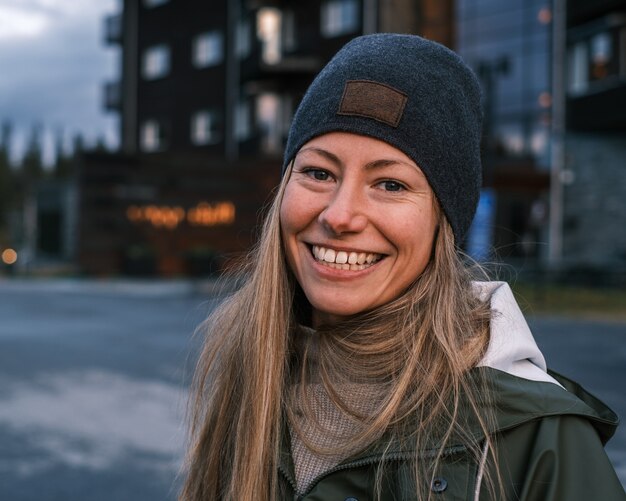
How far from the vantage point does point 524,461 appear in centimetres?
147

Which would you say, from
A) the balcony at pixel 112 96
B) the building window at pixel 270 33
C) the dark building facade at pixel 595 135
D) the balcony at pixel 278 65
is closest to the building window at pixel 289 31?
the building window at pixel 270 33

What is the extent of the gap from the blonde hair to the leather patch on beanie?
27 centimetres

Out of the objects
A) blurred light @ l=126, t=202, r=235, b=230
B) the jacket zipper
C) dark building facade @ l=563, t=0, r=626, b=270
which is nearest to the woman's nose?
the jacket zipper

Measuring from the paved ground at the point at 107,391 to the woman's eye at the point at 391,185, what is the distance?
4.52 feet

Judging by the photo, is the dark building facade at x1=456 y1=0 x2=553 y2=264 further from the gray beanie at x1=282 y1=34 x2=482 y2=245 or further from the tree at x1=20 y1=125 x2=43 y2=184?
the tree at x1=20 y1=125 x2=43 y2=184

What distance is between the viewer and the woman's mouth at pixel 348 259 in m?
1.79

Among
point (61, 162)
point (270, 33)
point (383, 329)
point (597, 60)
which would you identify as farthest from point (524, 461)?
point (61, 162)

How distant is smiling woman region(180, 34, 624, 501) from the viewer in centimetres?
154

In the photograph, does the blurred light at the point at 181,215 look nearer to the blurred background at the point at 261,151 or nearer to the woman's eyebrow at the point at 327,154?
the blurred background at the point at 261,151

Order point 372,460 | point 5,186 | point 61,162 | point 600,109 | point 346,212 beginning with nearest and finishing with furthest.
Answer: point 372,460
point 346,212
point 600,109
point 5,186
point 61,162

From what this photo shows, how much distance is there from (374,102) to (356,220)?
0.27 meters

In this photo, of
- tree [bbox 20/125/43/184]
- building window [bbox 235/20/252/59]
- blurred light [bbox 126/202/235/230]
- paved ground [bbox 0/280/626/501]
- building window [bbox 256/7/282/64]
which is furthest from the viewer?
tree [bbox 20/125/43/184]

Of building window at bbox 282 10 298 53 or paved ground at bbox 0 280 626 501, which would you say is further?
building window at bbox 282 10 298 53

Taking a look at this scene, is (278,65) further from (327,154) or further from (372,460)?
(372,460)
